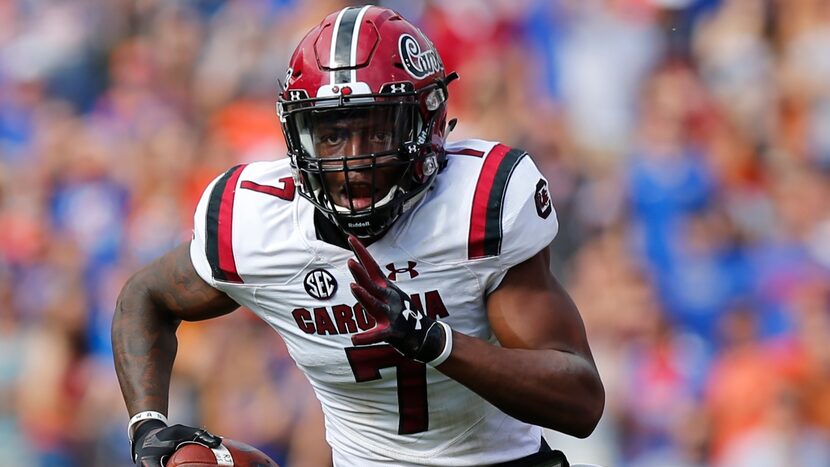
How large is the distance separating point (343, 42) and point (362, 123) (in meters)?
0.22

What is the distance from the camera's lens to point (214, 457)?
311 centimetres

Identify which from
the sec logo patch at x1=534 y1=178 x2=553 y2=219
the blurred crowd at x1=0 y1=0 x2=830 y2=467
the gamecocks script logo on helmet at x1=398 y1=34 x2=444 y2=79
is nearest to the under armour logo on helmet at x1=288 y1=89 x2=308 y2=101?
the gamecocks script logo on helmet at x1=398 y1=34 x2=444 y2=79

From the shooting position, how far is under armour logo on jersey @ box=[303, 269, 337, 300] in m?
3.21

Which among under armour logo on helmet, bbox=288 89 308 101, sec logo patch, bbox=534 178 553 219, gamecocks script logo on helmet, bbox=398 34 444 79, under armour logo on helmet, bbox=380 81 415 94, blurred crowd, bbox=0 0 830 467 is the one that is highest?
gamecocks script logo on helmet, bbox=398 34 444 79

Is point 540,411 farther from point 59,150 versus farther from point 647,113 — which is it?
point 59,150

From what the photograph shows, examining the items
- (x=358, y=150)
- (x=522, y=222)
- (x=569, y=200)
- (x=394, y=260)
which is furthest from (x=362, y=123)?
(x=569, y=200)

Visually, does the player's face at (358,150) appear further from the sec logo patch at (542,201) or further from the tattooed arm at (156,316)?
the tattooed arm at (156,316)

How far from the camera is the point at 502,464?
3.34 m

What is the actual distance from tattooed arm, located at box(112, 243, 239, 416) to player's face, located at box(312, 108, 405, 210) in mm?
588

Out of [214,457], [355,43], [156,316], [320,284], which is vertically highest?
[355,43]

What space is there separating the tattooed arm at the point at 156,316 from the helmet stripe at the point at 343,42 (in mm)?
716

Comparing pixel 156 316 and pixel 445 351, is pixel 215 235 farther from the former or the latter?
pixel 445 351

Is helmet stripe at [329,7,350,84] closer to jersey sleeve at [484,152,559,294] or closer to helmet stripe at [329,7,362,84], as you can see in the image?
helmet stripe at [329,7,362,84]

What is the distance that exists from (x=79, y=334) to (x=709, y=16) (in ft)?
12.3
